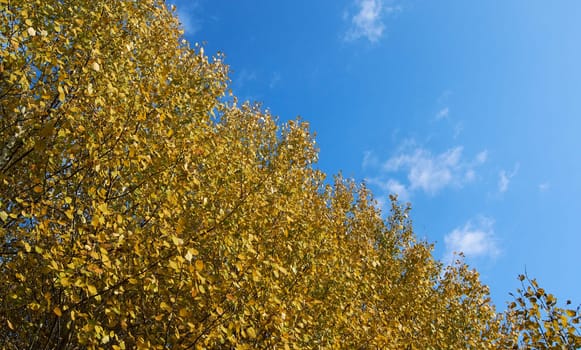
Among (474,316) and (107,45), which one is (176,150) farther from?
(474,316)

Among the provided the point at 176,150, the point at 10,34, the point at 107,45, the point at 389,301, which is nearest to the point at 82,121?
the point at 176,150

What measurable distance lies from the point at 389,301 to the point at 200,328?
12.6 meters

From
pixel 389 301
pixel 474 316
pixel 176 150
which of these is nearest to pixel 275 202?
pixel 176 150

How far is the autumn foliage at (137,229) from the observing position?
7.41m

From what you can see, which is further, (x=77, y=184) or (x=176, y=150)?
(x=176, y=150)

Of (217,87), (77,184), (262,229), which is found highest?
(217,87)

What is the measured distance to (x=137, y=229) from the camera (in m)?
7.51

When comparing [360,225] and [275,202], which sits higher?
[360,225]

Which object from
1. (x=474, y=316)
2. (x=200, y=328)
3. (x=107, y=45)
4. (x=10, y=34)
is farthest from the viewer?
(x=474, y=316)

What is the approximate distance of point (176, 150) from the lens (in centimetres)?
1017

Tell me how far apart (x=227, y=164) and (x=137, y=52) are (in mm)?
5172

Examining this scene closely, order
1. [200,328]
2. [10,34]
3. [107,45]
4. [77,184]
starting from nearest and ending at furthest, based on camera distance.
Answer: [200,328] → [77,184] → [10,34] → [107,45]

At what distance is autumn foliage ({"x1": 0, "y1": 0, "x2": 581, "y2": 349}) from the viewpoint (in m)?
7.41

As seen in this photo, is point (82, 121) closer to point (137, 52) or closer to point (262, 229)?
point (262, 229)
